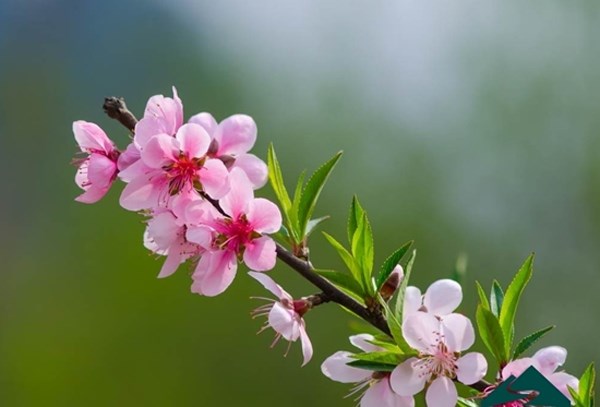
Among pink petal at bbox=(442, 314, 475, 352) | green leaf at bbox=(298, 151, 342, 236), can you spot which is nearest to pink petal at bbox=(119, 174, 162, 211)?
green leaf at bbox=(298, 151, 342, 236)

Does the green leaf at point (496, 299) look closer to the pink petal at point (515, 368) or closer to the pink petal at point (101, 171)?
the pink petal at point (515, 368)

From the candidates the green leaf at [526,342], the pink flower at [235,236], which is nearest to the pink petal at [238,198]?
the pink flower at [235,236]

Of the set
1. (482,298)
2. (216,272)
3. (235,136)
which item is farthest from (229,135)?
(482,298)

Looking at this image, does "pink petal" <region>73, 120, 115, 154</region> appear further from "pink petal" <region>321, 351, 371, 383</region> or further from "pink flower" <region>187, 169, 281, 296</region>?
"pink petal" <region>321, 351, 371, 383</region>

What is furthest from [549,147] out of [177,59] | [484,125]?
[177,59]

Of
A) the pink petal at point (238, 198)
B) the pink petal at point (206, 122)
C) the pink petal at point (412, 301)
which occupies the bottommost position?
the pink petal at point (412, 301)
